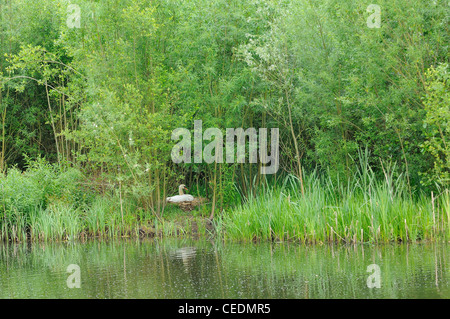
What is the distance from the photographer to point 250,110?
14.4 m

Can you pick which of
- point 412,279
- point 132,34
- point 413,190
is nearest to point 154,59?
point 132,34

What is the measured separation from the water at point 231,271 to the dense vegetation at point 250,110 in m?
1.10

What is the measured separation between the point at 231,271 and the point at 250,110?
709cm

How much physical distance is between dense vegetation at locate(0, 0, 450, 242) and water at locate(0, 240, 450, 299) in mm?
1098

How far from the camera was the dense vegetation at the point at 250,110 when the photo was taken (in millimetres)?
10727

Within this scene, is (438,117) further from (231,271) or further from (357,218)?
(231,271)

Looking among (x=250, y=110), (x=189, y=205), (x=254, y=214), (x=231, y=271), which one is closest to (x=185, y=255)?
(x=231, y=271)

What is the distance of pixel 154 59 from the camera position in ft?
43.3

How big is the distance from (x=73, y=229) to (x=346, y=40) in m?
7.66

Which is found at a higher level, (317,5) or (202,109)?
(317,5)

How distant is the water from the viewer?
6.59m

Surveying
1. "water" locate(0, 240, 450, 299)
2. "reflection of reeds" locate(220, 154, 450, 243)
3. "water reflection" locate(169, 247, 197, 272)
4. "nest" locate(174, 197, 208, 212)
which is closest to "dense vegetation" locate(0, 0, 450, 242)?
"reflection of reeds" locate(220, 154, 450, 243)

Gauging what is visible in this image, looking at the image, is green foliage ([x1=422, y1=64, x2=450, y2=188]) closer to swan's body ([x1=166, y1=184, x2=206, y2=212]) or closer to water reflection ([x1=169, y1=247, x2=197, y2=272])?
water reflection ([x1=169, y1=247, x2=197, y2=272])
